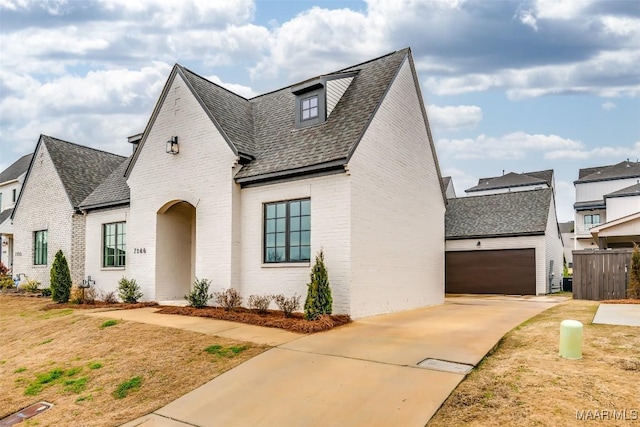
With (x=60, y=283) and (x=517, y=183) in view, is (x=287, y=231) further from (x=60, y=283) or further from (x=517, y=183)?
(x=517, y=183)

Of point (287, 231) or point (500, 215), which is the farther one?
point (500, 215)

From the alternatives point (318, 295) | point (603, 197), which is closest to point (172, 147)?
point (318, 295)

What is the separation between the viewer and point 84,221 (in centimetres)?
2045

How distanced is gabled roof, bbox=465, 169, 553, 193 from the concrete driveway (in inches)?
1613

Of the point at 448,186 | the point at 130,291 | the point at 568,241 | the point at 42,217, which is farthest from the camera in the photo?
the point at 568,241

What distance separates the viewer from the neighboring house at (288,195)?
1198cm

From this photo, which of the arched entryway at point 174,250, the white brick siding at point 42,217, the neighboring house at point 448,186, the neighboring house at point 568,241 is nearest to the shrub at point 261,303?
the arched entryway at point 174,250

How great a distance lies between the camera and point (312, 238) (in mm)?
11977

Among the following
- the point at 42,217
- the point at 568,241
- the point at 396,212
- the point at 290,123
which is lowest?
the point at 568,241

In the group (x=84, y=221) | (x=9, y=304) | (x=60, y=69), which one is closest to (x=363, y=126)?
(x=60, y=69)

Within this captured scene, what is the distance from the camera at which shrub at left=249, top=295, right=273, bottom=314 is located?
12.2 m

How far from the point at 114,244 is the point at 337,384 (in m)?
14.0

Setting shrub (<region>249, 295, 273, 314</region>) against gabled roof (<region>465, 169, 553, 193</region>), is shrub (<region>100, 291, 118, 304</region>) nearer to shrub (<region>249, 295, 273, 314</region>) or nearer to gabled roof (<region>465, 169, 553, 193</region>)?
shrub (<region>249, 295, 273, 314</region>)

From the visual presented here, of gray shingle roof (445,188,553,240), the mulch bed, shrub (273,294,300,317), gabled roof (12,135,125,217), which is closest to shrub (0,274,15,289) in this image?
gabled roof (12,135,125,217)
